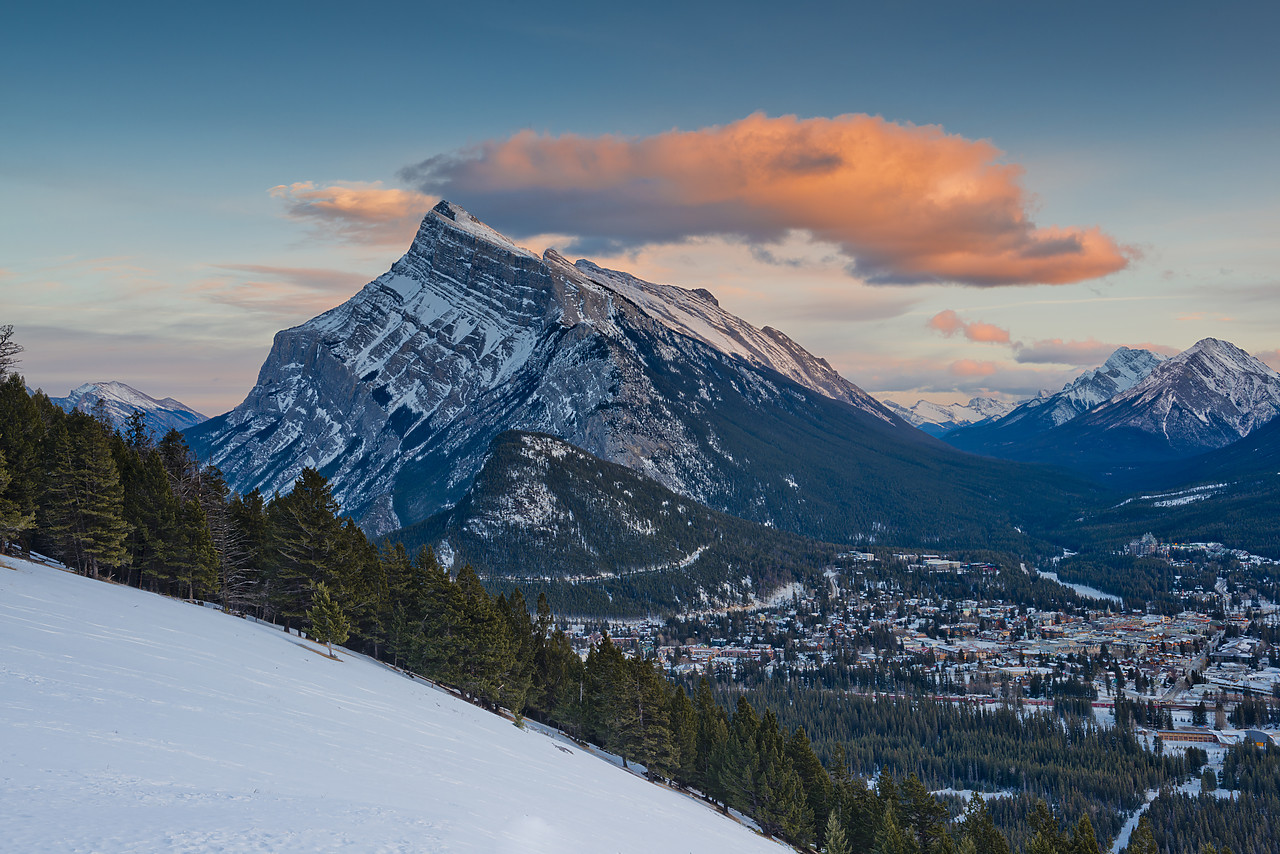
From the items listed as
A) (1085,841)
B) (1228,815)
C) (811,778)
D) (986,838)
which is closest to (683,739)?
(811,778)

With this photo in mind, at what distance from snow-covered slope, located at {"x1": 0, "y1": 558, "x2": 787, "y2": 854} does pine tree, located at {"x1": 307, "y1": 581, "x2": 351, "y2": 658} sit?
477cm

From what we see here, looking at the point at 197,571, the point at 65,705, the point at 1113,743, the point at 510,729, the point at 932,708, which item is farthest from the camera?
the point at 932,708

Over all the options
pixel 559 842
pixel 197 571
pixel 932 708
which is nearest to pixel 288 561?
pixel 197 571

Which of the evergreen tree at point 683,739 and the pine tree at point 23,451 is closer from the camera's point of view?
the pine tree at point 23,451

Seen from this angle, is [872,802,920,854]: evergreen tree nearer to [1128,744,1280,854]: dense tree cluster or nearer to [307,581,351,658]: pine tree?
[307,581,351,658]: pine tree

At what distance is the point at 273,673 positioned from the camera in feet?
145

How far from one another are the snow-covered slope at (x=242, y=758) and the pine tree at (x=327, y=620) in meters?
4.77

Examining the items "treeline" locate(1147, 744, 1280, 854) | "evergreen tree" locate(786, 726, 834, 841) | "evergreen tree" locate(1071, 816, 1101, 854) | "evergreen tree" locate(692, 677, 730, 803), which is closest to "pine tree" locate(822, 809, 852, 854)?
"evergreen tree" locate(786, 726, 834, 841)

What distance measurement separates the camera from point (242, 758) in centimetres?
2891

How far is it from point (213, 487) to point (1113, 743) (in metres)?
149

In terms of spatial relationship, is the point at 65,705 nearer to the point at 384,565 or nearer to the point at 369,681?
the point at 369,681

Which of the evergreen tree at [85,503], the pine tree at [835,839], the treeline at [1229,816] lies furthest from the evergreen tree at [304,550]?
the treeline at [1229,816]

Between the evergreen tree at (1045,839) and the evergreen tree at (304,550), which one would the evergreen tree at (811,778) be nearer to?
the evergreen tree at (1045,839)

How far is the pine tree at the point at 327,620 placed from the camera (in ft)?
198
